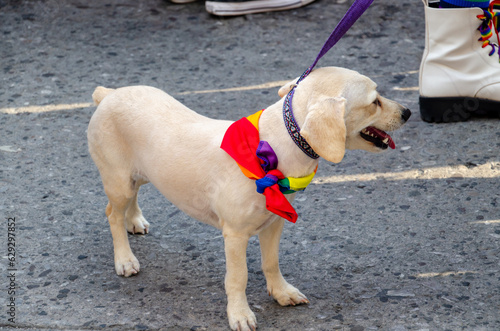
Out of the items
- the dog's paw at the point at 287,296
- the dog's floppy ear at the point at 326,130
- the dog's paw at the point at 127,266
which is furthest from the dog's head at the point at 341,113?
the dog's paw at the point at 127,266

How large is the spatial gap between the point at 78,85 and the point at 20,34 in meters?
1.26

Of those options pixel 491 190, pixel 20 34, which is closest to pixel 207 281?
A: pixel 491 190

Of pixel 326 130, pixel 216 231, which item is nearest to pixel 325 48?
pixel 326 130

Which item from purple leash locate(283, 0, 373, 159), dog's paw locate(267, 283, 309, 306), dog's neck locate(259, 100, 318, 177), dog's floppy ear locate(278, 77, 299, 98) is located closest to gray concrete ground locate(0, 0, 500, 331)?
dog's paw locate(267, 283, 309, 306)

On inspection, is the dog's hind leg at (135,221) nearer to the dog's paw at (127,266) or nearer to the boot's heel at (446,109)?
the dog's paw at (127,266)

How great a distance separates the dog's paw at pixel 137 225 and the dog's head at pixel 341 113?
1273 millimetres

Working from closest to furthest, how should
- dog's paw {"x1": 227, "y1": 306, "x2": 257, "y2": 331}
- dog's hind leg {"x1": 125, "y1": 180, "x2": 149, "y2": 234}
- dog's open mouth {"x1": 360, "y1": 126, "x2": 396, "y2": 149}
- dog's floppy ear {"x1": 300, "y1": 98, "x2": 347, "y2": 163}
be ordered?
dog's floppy ear {"x1": 300, "y1": 98, "x2": 347, "y2": 163}
dog's open mouth {"x1": 360, "y1": 126, "x2": 396, "y2": 149}
dog's paw {"x1": 227, "y1": 306, "x2": 257, "y2": 331}
dog's hind leg {"x1": 125, "y1": 180, "x2": 149, "y2": 234}

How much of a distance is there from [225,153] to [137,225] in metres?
1.07

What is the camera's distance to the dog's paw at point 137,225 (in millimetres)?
3648

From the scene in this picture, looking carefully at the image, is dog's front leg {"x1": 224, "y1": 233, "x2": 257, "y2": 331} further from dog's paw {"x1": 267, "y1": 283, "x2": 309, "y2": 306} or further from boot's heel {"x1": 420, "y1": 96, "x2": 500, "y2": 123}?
boot's heel {"x1": 420, "y1": 96, "x2": 500, "y2": 123}

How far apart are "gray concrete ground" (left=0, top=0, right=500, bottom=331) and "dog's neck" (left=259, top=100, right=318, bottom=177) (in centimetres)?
76

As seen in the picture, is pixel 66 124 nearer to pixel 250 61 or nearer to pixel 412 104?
pixel 250 61

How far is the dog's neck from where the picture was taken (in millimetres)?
2662

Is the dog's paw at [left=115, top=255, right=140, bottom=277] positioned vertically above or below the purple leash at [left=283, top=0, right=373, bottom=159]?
below
